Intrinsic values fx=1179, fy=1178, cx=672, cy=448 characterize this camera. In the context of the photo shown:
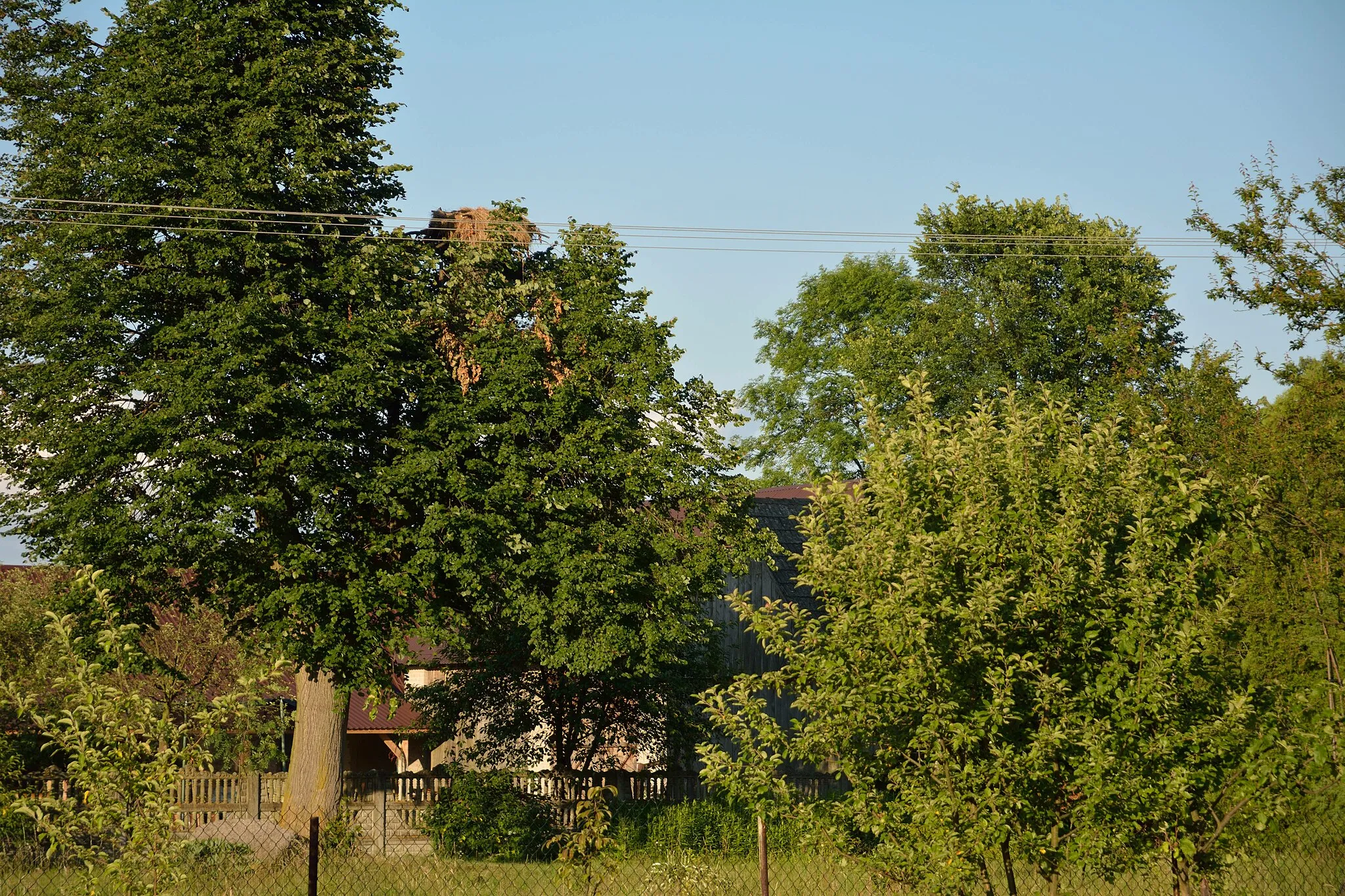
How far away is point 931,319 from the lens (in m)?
42.2

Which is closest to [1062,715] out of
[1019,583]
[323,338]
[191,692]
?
[1019,583]

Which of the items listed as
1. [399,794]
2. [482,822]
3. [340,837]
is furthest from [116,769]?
[399,794]

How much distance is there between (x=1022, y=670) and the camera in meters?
7.60

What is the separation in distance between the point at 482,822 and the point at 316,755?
4165 mm

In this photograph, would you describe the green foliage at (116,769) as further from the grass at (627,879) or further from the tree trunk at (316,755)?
the tree trunk at (316,755)

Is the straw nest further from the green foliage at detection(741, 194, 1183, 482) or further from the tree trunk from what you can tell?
the green foliage at detection(741, 194, 1183, 482)

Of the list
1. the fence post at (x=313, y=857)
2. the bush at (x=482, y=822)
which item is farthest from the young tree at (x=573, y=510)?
the fence post at (x=313, y=857)

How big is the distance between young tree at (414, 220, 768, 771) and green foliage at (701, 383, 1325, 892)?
13.6 metres

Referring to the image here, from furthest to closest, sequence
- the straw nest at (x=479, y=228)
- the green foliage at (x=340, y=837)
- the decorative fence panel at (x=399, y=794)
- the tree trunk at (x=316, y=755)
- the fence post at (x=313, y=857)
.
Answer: the straw nest at (x=479, y=228)
the tree trunk at (x=316, y=755)
the decorative fence panel at (x=399, y=794)
the green foliage at (x=340, y=837)
the fence post at (x=313, y=857)

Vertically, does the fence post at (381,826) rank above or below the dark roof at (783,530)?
below

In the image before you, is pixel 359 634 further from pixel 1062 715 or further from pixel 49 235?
pixel 1062 715

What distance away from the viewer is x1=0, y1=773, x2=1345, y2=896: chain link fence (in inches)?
449

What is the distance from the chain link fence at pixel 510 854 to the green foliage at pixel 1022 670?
2.03 ft

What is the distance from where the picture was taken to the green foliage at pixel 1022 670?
755 centimetres
